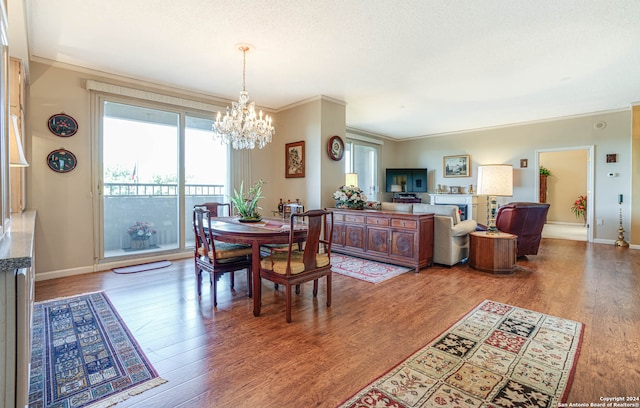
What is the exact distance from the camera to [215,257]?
2898mm

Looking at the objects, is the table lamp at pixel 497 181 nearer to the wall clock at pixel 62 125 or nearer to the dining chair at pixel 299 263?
the dining chair at pixel 299 263

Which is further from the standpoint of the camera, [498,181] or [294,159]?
[294,159]

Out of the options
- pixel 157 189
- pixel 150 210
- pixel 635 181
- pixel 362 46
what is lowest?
pixel 150 210

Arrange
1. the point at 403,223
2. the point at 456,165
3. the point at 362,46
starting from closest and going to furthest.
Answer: the point at 362,46
the point at 403,223
the point at 456,165

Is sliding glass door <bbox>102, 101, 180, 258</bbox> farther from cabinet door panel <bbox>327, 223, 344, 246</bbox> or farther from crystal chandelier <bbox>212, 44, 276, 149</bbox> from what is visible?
cabinet door panel <bbox>327, 223, 344, 246</bbox>

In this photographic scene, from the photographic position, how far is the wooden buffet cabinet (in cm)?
421

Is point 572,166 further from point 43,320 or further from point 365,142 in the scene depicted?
point 43,320

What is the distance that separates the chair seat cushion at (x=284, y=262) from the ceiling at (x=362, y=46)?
226cm

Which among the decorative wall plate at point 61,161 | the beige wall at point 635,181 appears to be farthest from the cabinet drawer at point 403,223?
the beige wall at point 635,181

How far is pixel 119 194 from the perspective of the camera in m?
4.41

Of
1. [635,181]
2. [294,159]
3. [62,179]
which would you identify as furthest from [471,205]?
[62,179]

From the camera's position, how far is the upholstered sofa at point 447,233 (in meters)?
4.33

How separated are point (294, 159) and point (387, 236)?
235 centimetres

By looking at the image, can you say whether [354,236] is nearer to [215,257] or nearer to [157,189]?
[215,257]
